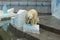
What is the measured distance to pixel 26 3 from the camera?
14.9 ft

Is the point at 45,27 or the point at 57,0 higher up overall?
the point at 57,0

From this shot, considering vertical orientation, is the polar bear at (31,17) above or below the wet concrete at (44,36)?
above

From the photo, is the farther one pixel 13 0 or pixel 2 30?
pixel 13 0

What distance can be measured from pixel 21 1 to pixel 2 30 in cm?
175

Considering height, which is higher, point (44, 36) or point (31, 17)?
point (31, 17)

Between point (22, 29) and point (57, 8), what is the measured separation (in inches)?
57.4

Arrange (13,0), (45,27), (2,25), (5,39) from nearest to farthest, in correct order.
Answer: (5,39)
(45,27)
(2,25)
(13,0)

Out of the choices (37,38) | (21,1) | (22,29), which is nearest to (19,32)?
(22,29)

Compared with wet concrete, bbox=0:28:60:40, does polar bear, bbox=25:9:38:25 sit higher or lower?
higher

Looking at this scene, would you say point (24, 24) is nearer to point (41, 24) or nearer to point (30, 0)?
point (41, 24)

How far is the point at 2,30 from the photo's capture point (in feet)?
9.55

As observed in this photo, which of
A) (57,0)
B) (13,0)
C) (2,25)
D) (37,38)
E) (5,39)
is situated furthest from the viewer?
(13,0)

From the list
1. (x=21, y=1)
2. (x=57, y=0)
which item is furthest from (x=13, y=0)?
(x=57, y=0)

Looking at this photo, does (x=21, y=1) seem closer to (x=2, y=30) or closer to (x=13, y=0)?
(x=13, y=0)
